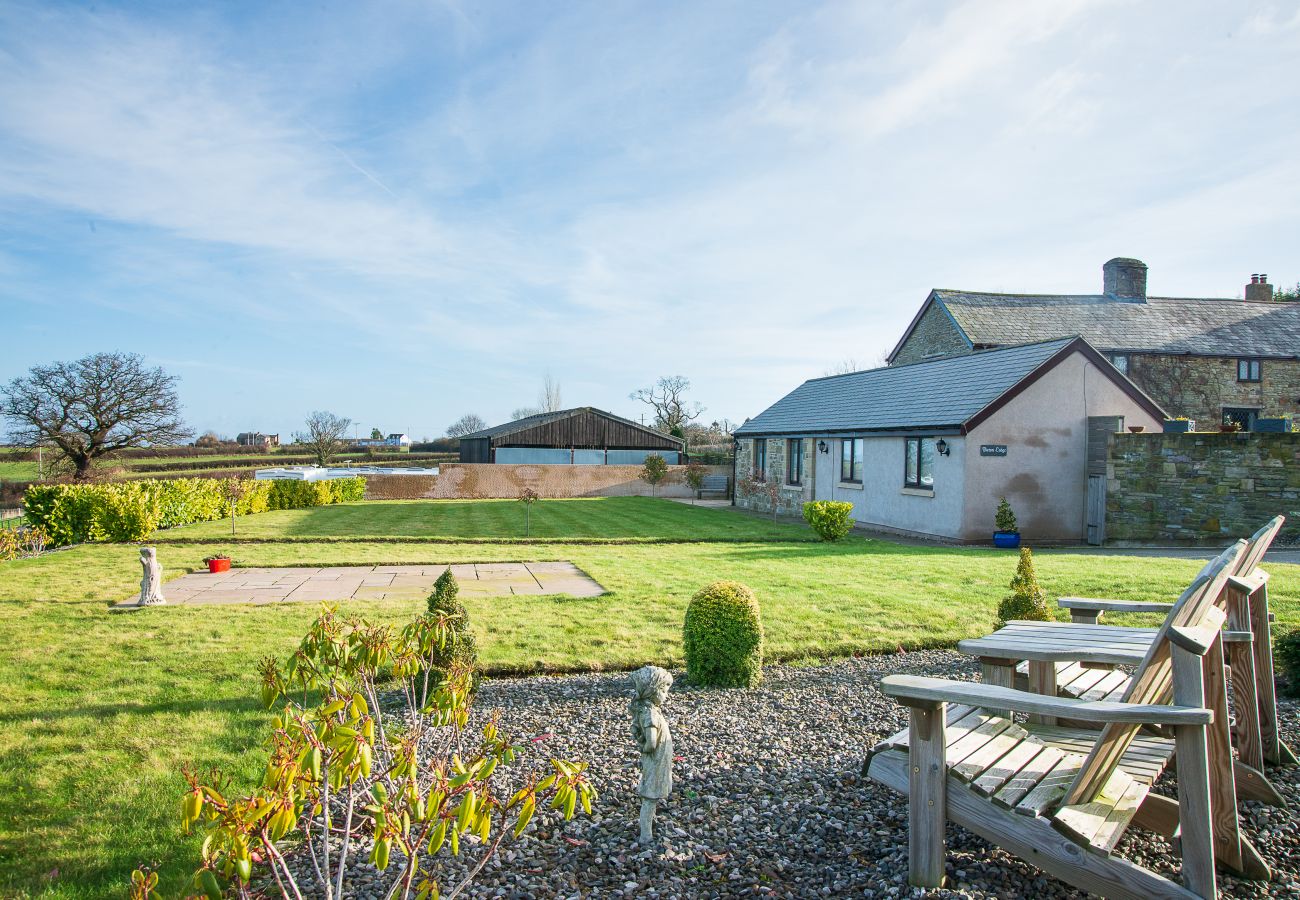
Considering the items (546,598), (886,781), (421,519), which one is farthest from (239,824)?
(421,519)

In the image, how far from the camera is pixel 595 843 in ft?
12.3

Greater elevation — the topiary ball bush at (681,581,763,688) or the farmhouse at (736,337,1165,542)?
the farmhouse at (736,337,1165,542)

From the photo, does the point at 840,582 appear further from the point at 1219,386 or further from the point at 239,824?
the point at 1219,386

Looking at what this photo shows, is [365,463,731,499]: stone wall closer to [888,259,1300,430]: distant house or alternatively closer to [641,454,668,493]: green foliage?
[641,454,668,493]: green foliage

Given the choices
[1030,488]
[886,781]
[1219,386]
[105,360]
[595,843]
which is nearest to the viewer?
[886,781]

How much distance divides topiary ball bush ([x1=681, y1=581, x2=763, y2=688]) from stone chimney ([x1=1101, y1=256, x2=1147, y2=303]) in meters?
31.7

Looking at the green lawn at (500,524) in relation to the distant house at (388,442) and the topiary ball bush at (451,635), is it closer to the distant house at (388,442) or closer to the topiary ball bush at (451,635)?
the topiary ball bush at (451,635)

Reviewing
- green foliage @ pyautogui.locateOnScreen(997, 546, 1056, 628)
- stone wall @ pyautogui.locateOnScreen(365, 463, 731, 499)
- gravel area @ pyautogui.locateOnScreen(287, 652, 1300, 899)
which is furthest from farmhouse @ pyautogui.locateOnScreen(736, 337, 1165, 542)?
stone wall @ pyautogui.locateOnScreen(365, 463, 731, 499)

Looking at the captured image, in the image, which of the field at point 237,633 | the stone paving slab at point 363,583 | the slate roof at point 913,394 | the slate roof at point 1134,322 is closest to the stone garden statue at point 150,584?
the stone paving slab at point 363,583

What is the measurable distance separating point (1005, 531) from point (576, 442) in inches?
1029

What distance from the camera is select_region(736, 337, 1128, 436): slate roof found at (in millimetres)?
17906

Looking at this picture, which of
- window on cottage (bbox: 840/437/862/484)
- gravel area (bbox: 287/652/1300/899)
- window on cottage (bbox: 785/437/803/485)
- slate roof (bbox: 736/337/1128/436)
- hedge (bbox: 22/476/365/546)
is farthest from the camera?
window on cottage (bbox: 785/437/803/485)

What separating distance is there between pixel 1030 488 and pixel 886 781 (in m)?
16.3

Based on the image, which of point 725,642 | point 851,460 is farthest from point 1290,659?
point 851,460
